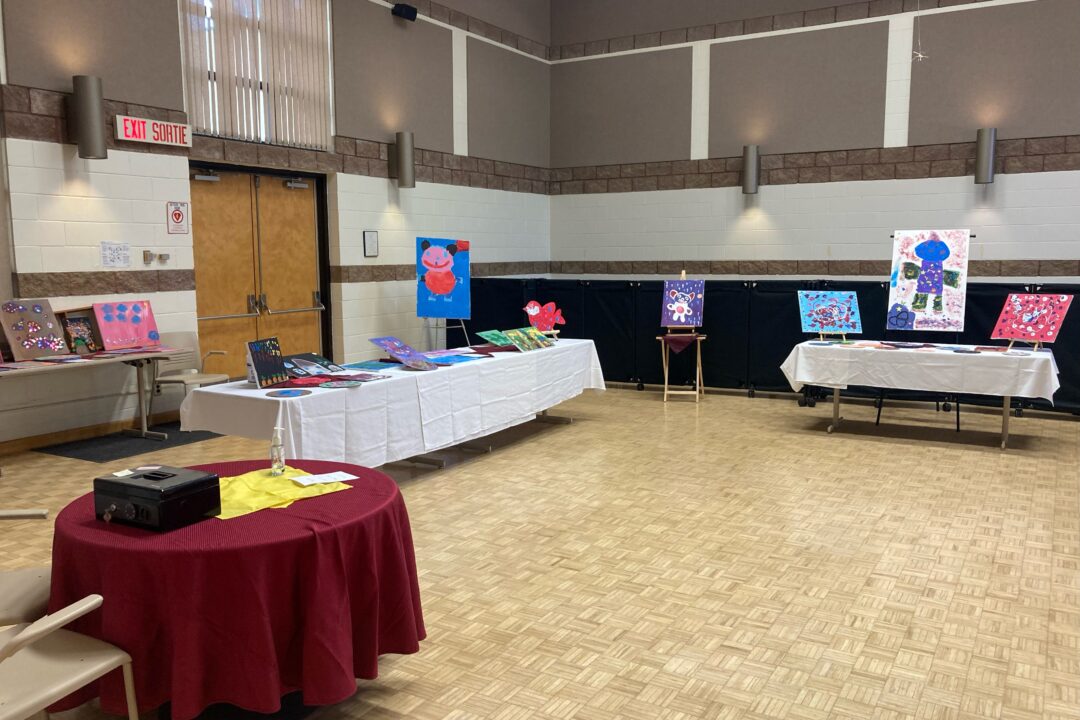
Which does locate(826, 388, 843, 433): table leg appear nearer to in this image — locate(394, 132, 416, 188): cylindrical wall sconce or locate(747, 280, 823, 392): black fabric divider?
locate(747, 280, 823, 392): black fabric divider

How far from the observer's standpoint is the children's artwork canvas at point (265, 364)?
4.54 m

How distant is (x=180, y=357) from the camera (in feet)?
23.1

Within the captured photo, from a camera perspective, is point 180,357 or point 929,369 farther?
point 180,357

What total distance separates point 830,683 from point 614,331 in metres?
6.74

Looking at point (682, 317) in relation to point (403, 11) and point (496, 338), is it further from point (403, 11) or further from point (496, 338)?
point (403, 11)

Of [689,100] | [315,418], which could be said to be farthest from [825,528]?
[689,100]

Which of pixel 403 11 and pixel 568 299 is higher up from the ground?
pixel 403 11

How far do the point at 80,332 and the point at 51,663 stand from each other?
4913 mm

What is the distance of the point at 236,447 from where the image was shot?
6434 mm

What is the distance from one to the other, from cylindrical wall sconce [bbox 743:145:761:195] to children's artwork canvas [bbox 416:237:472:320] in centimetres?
393

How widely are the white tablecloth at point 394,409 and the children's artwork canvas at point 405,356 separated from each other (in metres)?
0.12

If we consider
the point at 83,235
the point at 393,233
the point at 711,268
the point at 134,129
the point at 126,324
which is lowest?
the point at 126,324

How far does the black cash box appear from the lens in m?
2.34

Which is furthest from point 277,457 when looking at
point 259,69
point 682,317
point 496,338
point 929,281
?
point 682,317
